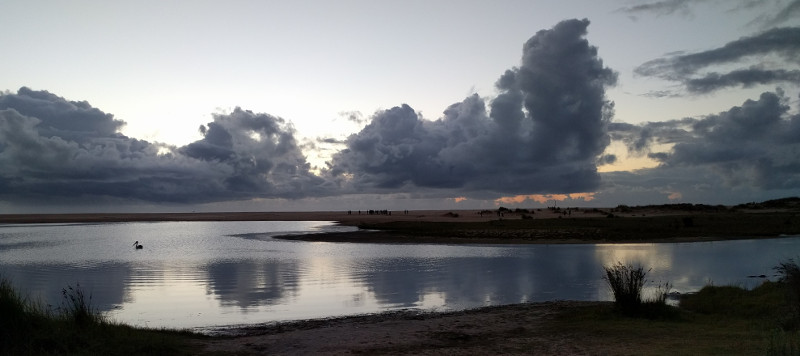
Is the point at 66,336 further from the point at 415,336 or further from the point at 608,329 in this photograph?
the point at 608,329

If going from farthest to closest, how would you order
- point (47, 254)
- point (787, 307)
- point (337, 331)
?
point (47, 254) → point (337, 331) → point (787, 307)

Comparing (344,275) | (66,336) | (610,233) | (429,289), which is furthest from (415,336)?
(610,233)

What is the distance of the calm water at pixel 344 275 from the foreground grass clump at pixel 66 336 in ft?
18.2

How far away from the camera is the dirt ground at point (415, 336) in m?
13.5

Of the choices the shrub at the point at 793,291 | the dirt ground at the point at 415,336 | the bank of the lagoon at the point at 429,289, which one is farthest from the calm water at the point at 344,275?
the shrub at the point at 793,291

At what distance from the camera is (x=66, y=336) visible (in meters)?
12.7

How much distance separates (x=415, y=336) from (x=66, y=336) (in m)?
8.52

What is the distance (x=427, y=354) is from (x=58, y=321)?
906 centimetres

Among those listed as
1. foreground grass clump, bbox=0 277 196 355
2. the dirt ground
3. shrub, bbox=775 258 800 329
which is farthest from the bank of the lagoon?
shrub, bbox=775 258 800 329

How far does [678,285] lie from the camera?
2608 centimetres

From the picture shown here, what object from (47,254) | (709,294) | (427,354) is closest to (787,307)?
(709,294)

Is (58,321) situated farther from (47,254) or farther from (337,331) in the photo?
(47,254)

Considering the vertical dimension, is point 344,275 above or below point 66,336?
below

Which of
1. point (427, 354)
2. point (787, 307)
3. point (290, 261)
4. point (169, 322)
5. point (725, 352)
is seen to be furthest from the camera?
point (290, 261)
